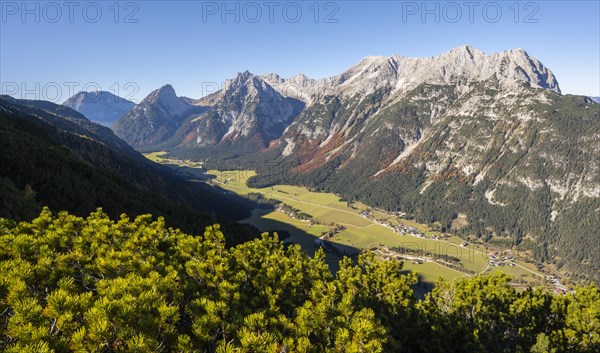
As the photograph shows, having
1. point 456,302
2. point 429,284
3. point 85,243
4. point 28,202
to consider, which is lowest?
point 429,284

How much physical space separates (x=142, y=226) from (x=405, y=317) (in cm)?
2912

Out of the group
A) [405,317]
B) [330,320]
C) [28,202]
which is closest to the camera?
[330,320]

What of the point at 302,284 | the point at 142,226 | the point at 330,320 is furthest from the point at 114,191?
the point at 330,320

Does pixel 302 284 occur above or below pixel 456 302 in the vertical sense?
above

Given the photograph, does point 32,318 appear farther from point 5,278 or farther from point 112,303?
point 5,278

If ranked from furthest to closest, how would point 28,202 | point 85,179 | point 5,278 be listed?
point 85,179 < point 28,202 < point 5,278

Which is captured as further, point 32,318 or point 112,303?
point 112,303

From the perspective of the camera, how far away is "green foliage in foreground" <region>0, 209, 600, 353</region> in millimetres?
11984

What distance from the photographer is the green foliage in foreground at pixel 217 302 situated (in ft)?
39.3

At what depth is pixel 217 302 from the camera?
1708 centimetres

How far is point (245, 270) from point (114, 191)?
106 m

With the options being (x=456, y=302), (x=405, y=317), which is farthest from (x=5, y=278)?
(x=456, y=302)

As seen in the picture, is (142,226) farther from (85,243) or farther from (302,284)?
(302,284)

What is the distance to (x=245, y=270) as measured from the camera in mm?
25484
